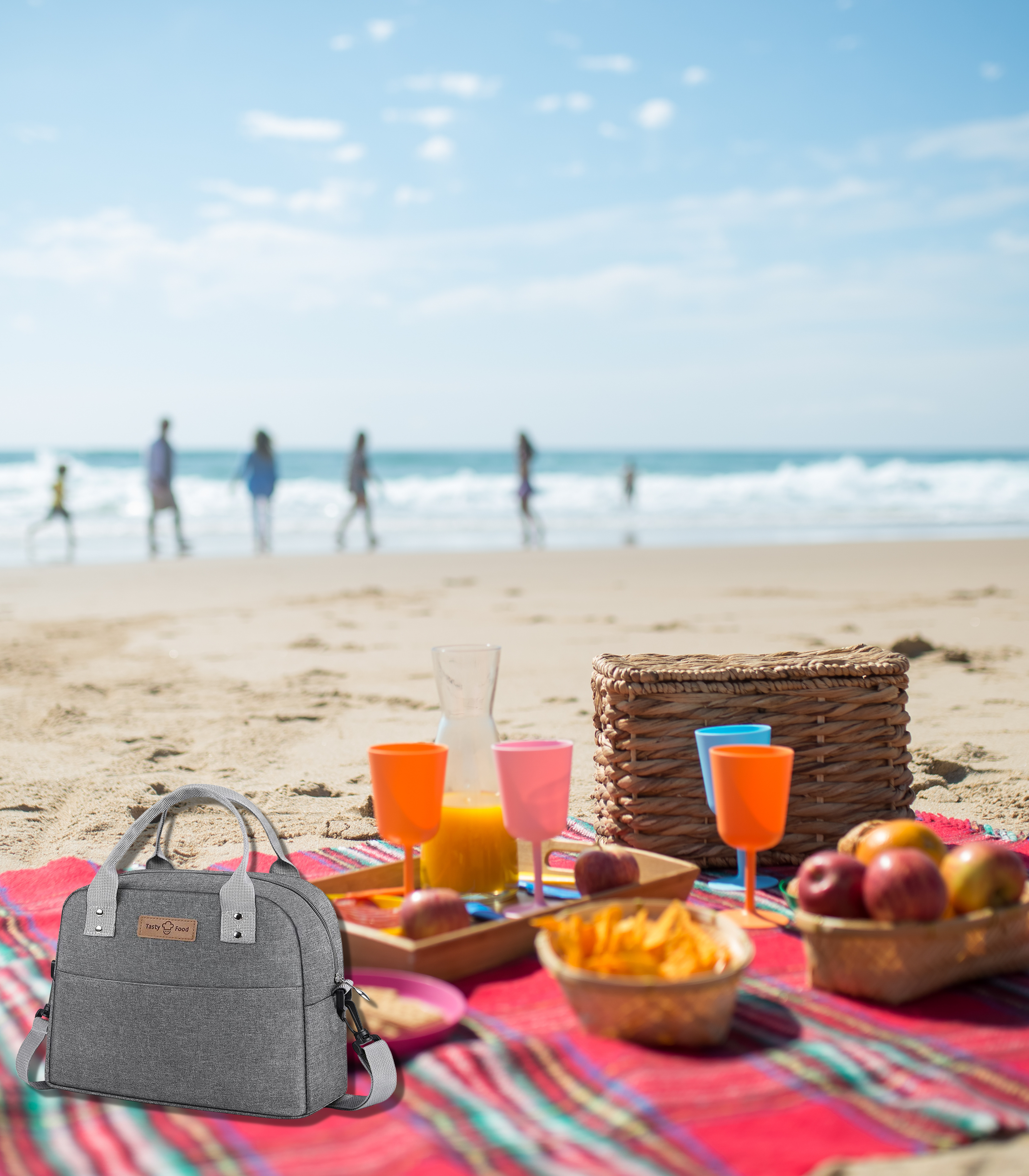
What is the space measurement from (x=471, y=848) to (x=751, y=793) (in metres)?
0.49

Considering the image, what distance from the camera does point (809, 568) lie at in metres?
10.6

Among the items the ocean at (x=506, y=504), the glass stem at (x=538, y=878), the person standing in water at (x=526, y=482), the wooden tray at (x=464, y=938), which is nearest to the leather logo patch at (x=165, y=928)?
the wooden tray at (x=464, y=938)

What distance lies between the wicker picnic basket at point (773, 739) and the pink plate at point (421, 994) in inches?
32.6

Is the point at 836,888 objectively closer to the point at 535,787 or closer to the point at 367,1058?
the point at 535,787

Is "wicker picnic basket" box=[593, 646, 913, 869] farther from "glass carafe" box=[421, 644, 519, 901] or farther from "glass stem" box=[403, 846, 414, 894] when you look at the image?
"glass stem" box=[403, 846, 414, 894]

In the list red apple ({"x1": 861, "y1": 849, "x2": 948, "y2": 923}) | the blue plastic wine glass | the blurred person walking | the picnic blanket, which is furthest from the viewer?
the blurred person walking

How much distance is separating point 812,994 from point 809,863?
8.3 inches

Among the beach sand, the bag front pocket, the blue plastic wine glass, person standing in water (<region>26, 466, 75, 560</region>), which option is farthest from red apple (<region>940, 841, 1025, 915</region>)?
person standing in water (<region>26, 466, 75, 560</region>)

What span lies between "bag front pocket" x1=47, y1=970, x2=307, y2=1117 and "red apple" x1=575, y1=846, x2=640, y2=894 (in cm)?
54

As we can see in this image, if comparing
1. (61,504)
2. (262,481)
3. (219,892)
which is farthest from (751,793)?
(61,504)

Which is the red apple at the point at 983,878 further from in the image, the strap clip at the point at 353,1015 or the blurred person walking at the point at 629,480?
the blurred person walking at the point at 629,480

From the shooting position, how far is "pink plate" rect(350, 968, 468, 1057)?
1.60m

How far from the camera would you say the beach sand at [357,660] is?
338 cm

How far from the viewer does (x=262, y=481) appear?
13.4m
